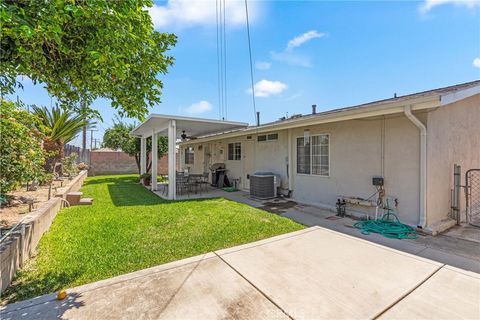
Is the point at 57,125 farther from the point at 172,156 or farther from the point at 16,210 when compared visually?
the point at 16,210

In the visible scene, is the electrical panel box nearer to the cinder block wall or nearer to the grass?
the grass

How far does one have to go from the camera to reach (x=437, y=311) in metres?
2.39

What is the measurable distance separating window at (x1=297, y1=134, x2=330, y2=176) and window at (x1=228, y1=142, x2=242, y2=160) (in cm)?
391

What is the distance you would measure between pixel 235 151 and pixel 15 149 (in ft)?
27.5

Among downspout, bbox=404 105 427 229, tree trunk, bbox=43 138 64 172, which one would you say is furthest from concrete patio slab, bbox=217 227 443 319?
tree trunk, bbox=43 138 64 172

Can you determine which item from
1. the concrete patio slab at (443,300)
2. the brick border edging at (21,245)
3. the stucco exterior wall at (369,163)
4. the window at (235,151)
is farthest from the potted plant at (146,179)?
the concrete patio slab at (443,300)

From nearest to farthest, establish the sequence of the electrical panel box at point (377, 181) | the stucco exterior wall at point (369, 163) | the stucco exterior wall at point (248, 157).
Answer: the stucco exterior wall at point (369, 163) < the electrical panel box at point (377, 181) < the stucco exterior wall at point (248, 157)

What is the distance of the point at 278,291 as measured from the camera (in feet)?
9.00

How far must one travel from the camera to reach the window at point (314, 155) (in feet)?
24.0

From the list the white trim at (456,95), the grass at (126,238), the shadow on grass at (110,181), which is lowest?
the grass at (126,238)

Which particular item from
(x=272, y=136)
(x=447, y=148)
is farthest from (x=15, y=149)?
(x=447, y=148)

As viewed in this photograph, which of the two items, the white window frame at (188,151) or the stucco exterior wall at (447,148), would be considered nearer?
the stucco exterior wall at (447,148)

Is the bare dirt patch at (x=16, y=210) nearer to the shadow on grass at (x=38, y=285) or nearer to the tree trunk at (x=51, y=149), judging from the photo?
the shadow on grass at (x=38, y=285)

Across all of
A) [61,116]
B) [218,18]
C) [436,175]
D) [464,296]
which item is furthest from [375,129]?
[61,116]
